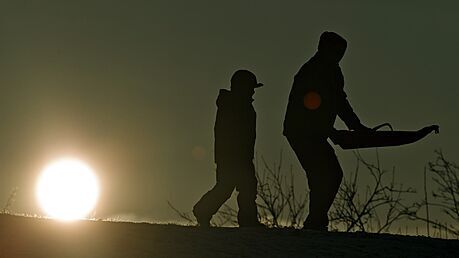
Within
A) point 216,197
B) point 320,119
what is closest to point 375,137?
point 320,119

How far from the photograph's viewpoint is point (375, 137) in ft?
33.8

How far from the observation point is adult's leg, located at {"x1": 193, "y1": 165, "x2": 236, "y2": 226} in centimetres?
1052

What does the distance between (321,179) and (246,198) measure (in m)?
1.43

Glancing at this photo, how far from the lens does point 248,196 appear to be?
10.8 m

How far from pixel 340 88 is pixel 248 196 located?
1.85 meters

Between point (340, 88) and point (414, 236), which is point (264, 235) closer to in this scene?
point (414, 236)

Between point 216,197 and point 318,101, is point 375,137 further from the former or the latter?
point 216,197

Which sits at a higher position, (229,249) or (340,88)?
(340,88)

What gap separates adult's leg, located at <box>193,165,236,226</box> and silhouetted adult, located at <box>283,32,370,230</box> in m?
1.05

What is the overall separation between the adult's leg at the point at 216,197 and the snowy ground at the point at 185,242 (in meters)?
1.73

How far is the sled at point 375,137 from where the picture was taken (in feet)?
33.1

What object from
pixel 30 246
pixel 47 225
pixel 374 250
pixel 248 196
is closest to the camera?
pixel 30 246

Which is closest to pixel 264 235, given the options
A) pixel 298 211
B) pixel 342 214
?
pixel 342 214

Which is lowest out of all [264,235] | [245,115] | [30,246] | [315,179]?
[30,246]
